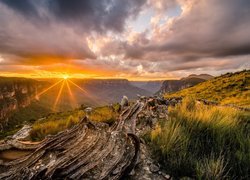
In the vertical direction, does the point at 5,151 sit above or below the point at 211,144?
below

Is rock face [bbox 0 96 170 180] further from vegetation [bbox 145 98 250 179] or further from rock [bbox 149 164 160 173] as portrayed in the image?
vegetation [bbox 145 98 250 179]

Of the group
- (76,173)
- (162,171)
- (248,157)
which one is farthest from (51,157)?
(248,157)

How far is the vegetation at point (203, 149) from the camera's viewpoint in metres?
4.08

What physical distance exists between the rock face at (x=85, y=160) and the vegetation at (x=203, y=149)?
482mm

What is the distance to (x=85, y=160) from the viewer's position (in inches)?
171

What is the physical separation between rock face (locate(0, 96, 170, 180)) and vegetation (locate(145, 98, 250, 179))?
1.58 feet

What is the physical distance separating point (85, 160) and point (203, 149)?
328 centimetres

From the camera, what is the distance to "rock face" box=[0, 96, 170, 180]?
3.86m

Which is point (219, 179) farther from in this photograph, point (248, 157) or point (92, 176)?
point (92, 176)

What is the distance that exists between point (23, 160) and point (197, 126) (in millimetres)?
5475

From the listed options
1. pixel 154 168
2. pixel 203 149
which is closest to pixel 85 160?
pixel 154 168

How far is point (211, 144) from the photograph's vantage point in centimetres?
551

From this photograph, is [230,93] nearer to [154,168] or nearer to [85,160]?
[154,168]

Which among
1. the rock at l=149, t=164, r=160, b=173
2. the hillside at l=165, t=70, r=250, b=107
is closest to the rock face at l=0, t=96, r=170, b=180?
the rock at l=149, t=164, r=160, b=173
